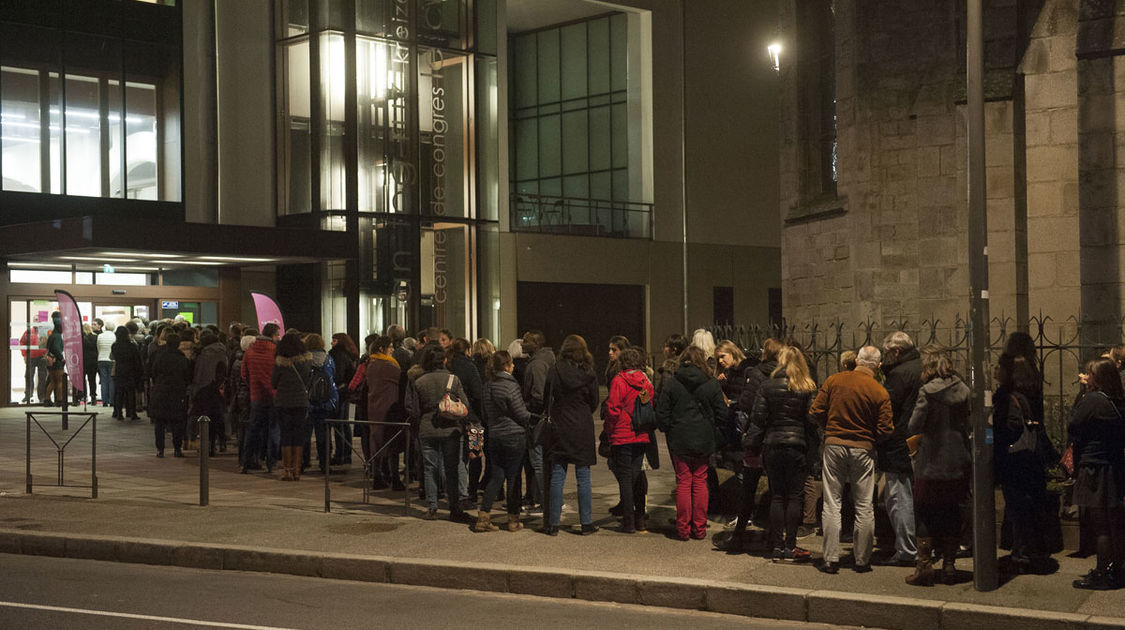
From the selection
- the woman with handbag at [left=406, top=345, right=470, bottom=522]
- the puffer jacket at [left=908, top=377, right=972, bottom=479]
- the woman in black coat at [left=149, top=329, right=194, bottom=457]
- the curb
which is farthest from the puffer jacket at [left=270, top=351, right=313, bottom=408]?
the puffer jacket at [left=908, top=377, right=972, bottom=479]

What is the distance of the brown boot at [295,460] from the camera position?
51.4ft

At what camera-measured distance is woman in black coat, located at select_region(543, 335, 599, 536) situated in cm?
1148

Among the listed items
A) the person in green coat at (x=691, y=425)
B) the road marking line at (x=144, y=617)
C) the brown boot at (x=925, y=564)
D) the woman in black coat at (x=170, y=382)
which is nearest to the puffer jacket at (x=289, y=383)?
the woman in black coat at (x=170, y=382)

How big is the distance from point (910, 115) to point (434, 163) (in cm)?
1475

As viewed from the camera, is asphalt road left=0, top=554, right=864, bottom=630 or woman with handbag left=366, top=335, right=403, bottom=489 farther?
woman with handbag left=366, top=335, right=403, bottom=489

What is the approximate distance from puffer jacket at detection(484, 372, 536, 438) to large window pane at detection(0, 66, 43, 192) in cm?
1938

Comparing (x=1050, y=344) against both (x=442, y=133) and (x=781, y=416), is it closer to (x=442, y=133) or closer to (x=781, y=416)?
(x=781, y=416)

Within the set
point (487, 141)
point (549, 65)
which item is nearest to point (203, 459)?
point (487, 141)

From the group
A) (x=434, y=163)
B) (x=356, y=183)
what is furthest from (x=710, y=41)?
(x=356, y=183)

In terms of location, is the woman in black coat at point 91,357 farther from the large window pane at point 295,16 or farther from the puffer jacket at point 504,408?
the puffer jacket at point 504,408

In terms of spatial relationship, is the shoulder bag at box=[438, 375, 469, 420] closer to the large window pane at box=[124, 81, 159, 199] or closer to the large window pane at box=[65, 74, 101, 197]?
the large window pane at box=[65, 74, 101, 197]

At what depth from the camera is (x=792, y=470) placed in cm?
1010

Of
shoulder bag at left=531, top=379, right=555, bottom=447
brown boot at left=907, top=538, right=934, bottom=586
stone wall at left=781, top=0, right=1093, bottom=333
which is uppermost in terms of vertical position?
stone wall at left=781, top=0, right=1093, bottom=333

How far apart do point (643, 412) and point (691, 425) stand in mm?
593
